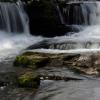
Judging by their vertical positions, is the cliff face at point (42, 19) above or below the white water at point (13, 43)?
above

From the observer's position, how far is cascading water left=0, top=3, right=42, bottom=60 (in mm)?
20641

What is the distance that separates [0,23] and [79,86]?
12.3 metres

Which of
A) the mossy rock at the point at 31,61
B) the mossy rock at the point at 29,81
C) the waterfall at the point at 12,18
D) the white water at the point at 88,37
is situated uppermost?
the waterfall at the point at 12,18

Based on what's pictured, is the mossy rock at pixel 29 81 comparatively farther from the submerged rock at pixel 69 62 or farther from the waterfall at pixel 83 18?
the waterfall at pixel 83 18

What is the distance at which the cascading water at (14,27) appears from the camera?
20641 millimetres

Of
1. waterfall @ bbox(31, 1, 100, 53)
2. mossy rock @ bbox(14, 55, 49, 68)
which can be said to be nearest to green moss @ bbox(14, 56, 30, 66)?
mossy rock @ bbox(14, 55, 49, 68)

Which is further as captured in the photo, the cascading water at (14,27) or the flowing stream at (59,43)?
the cascading water at (14,27)

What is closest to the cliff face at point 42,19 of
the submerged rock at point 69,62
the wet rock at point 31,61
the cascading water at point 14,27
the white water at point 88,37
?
the cascading water at point 14,27

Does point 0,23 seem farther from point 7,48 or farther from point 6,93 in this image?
point 6,93

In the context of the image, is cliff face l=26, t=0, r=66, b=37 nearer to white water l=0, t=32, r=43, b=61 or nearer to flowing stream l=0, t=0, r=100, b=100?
flowing stream l=0, t=0, r=100, b=100

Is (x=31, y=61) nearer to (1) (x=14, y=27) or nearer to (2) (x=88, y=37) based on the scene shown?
(2) (x=88, y=37)

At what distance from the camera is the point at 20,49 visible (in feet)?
60.8

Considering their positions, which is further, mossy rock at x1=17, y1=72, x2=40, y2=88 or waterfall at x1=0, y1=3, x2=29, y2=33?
waterfall at x1=0, y1=3, x2=29, y2=33

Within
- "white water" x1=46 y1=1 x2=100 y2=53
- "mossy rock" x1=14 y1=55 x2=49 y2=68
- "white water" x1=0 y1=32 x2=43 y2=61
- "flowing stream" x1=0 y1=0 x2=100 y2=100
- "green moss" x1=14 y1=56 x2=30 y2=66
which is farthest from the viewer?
"white water" x1=46 y1=1 x2=100 y2=53
